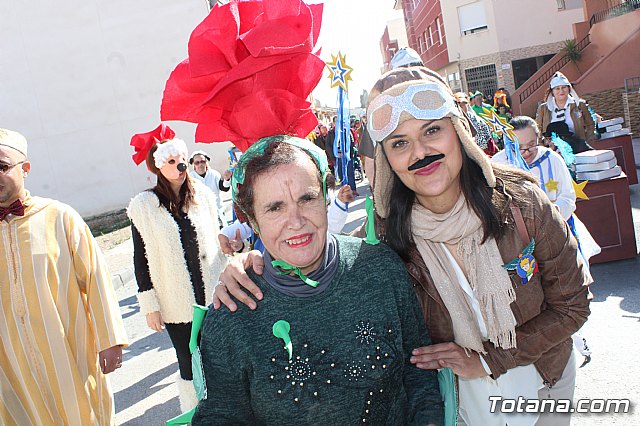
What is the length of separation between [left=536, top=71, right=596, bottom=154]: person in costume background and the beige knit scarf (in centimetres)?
607

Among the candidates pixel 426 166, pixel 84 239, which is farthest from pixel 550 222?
pixel 84 239

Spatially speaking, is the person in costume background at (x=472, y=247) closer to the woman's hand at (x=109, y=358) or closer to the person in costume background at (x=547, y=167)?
the woman's hand at (x=109, y=358)

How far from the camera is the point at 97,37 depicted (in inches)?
830

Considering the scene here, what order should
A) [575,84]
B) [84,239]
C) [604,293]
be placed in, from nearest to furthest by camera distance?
[84,239] → [604,293] → [575,84]

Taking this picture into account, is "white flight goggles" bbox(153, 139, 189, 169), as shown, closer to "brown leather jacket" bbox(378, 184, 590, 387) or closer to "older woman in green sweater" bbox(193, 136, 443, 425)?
"older woman in green sweater" bbox(193, 136, 443, 425)

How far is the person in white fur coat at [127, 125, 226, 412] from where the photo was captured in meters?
3.77

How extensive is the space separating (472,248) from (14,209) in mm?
2455

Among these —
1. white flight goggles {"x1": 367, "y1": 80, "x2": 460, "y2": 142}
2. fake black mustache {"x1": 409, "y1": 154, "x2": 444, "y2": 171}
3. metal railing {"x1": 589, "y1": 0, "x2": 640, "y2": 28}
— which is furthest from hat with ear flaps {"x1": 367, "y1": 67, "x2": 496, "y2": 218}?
metal railing {"x1": 589, "y1": 0, "x2": 640, "y2": 28}

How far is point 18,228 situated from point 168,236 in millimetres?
970

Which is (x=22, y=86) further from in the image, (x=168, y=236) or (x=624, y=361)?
(x=624, y=361)

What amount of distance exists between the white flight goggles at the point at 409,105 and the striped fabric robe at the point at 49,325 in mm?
2003

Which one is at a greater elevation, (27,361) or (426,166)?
(426,166)

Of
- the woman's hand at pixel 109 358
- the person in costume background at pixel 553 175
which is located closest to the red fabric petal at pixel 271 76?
the woman's hand at pixel 109 358

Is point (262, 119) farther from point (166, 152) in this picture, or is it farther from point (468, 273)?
point (166, 152)
